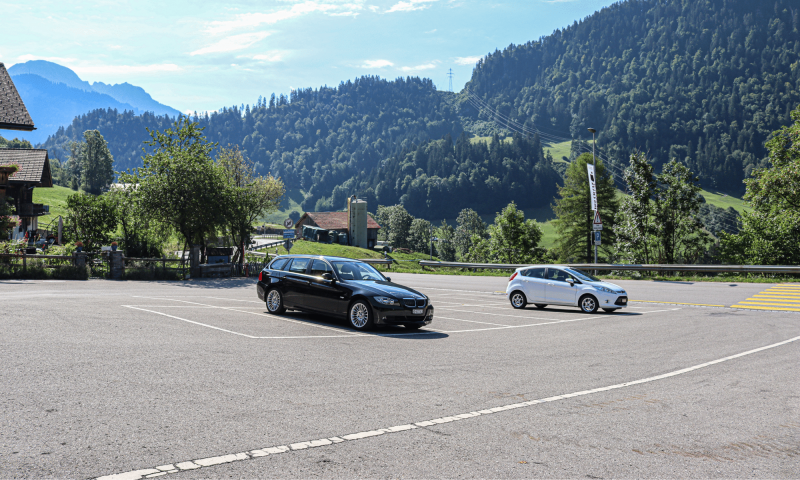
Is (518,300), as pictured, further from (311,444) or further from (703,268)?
(311,444)

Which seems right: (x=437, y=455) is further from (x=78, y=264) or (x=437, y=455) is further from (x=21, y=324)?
(x=78, y=264)

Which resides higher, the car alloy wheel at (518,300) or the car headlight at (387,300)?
the car headlight at (387,300)

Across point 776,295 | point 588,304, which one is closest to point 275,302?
point 588,304

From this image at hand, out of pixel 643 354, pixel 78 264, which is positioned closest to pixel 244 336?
pixel 643 354

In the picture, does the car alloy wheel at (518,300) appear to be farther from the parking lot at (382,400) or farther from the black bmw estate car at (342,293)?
the black bmw estate car at (342,293)

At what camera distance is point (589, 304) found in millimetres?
17891

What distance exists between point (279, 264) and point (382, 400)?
350 inches

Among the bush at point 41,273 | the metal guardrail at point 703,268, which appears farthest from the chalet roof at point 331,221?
the bush at point 41,273

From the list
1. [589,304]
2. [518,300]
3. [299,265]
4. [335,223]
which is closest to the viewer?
[299,265]

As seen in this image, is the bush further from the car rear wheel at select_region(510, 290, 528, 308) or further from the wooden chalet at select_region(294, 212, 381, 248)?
the wooden chalet at select_region(294, 212, 381, 248)

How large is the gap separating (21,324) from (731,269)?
29.8 metres

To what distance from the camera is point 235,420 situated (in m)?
5.48

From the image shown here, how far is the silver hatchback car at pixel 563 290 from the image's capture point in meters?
17.6

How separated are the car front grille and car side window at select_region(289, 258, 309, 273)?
3.04m
